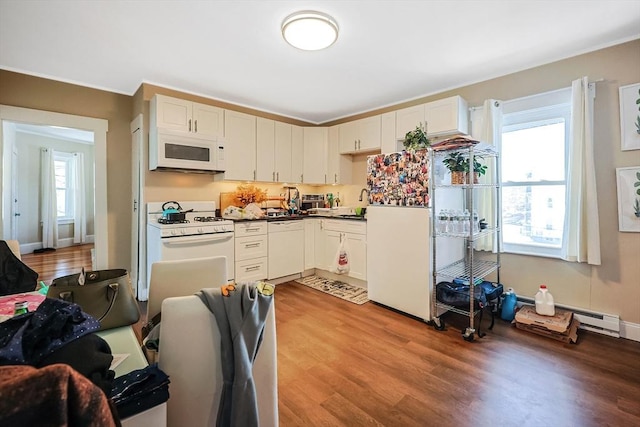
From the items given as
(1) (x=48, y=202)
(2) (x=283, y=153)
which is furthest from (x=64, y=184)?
(2) (x=283, y=153)

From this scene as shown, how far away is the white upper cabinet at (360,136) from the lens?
417 centimetres

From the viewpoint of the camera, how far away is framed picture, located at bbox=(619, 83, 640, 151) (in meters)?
2.45

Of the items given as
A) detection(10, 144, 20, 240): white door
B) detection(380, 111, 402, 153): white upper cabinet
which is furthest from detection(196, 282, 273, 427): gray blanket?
detection(10, 144, 20, 240): white door

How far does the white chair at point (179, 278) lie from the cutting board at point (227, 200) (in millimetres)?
2468

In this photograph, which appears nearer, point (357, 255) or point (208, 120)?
point (208, 120)

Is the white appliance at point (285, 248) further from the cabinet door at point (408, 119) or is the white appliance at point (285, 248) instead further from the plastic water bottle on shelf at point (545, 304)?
the plastic water bottle on shelf at point (545, 304)

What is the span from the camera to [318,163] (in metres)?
4.80

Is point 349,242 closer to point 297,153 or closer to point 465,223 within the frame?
point 465,223

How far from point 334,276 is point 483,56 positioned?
313 centimetres

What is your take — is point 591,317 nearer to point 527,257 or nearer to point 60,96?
point 527,257

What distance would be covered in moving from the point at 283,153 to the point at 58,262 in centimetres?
467

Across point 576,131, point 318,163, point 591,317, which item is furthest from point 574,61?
point 318,163

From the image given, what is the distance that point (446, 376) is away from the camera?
6.55 ft

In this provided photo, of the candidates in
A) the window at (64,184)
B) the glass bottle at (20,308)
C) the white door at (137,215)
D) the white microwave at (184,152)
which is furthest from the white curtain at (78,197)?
the glass bottle at (20,308)
